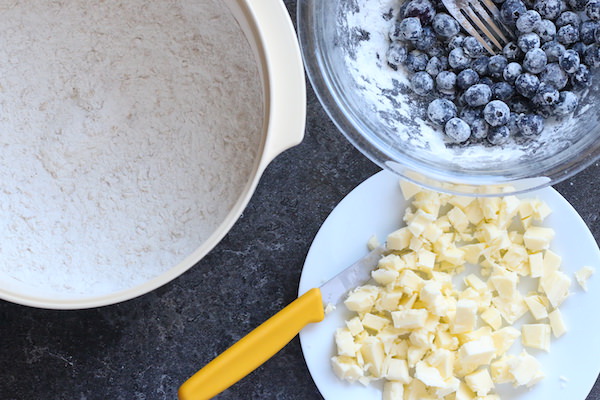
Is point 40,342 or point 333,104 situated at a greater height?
point 333,104

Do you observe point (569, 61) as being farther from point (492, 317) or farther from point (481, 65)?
point (492, 317)

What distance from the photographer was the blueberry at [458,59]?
1.15 m

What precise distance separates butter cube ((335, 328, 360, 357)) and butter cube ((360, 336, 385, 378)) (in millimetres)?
16

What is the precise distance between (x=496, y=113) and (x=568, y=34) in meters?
0.18

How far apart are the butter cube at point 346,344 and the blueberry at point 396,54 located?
50 centimetres

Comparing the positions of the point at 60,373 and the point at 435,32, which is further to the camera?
the point at 60,373

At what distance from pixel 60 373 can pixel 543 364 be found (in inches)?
36.3

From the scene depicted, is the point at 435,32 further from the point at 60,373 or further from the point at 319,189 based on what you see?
the point at 60,373

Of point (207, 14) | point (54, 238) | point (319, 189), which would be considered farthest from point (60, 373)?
point (207, 14)

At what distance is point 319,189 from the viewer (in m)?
1.29

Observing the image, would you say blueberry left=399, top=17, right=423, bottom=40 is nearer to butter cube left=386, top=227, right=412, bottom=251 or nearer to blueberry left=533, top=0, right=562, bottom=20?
blueberry left=533, top=0, right=562, bottom=20

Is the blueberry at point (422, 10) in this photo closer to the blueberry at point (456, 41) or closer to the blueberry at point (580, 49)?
the blueberry at point (456, 41)

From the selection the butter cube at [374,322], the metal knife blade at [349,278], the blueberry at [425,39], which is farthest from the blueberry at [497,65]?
the butter cube at [374,322]

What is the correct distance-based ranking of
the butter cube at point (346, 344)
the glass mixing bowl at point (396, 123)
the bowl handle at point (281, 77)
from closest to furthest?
the bowl handle at point (281, 77) < the glass mixing bowl at point (396, 123) < the butter cube at point (346, 344)
